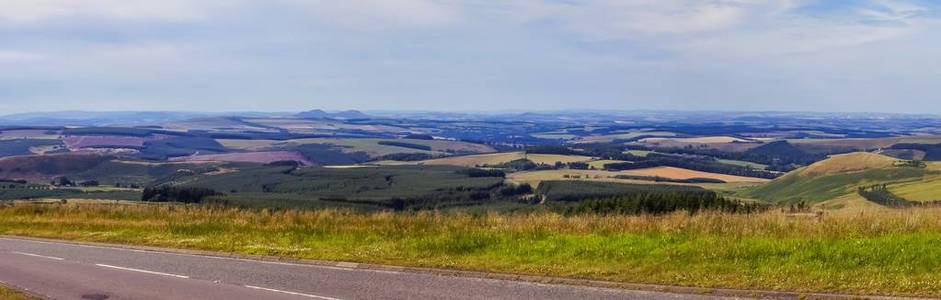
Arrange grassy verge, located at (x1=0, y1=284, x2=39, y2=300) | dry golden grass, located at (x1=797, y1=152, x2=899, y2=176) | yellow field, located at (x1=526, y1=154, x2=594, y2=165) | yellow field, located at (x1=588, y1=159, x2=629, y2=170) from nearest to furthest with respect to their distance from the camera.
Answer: grassy verge, located at (x1=0, y1=284, x2=39, y2=300) < dry golden grass, located at (x1=797, y1=152, x2=899, y2=176) < yellow field, located at (x1=588, y1=159, x2=629, y2=170) < yellow field, located at (x1=526, y1=154, x2=594, y2=165)

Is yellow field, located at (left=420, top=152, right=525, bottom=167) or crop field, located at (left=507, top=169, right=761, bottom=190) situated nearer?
crop field, located at (left=507, top=169, right=761, bottom=190)

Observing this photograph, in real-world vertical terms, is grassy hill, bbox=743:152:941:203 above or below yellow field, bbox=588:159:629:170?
above

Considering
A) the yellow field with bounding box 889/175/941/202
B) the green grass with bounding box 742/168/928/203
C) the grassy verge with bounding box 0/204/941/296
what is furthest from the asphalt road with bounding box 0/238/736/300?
the green grass with bounding box 742/168/928/203

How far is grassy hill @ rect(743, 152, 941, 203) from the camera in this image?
10509 centimetres

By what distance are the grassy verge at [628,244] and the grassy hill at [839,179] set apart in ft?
269

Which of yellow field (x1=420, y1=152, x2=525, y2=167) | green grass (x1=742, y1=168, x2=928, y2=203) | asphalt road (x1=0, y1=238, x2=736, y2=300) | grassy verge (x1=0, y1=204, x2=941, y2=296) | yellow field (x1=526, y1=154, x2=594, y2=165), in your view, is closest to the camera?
grassy verge (x1=0, y1=204, x2=941, y2=296)

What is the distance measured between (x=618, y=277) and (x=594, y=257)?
77.9 inches

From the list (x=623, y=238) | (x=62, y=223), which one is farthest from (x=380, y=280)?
(x=62, y=223)

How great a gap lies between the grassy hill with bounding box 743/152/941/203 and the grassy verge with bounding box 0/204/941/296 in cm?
8205

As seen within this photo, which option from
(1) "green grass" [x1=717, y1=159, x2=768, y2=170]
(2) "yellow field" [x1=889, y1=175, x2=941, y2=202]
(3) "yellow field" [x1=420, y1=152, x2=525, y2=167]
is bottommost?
(1) "green grass" [x1=717, y1=159, x2=768, y2=170]

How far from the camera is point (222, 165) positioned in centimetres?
16925

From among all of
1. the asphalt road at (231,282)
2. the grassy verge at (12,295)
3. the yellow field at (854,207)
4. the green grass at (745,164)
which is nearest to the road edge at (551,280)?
the asphalt road at (231,282)

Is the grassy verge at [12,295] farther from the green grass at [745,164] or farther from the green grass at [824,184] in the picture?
the green grass at [745,164]

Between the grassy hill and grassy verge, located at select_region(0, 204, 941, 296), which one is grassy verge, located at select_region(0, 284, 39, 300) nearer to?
grassy verge, located at select_region(0, 204, 941, 296)
